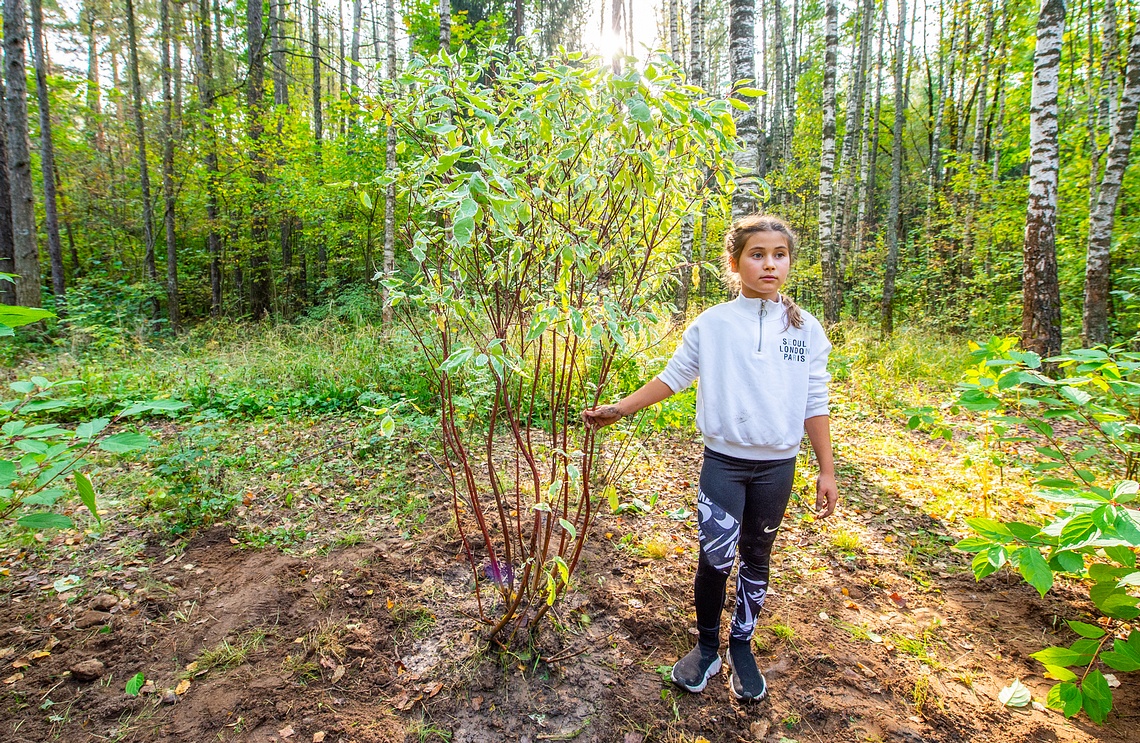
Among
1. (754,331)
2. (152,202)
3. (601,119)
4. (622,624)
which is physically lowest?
(622,624)

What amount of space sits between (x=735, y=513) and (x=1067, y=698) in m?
1.11

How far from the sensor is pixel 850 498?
362 centimetres

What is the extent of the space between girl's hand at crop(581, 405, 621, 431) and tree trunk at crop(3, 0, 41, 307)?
31.0ft

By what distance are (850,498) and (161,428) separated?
5782mm

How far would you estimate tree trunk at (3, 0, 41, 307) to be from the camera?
7.16 meters

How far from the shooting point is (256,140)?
10.6 meters

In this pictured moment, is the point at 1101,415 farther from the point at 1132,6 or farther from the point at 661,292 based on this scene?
the point at 1132,6

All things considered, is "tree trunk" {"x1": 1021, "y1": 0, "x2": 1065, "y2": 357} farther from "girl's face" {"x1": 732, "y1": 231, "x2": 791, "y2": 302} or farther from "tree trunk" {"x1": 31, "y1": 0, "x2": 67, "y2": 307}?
"tree trunk" {"x1": 31, "y1": 0, "x2": 67, "y2": 307}

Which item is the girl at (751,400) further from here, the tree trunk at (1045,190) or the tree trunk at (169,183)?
the tree trunk at (169,183)

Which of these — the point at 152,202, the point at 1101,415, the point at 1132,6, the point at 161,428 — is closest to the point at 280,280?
the point at 152,202

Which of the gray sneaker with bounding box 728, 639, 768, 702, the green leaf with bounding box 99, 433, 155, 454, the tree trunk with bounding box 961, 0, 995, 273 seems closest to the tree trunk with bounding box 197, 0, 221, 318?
the green leaf with bounding box 99, 433, 155, 454

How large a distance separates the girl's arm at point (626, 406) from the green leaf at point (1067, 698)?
1530 mm

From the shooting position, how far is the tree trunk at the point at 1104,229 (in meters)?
6.08

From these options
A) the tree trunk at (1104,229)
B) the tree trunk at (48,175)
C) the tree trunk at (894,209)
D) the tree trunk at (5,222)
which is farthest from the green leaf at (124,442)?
the tree trunk at (48,175)
